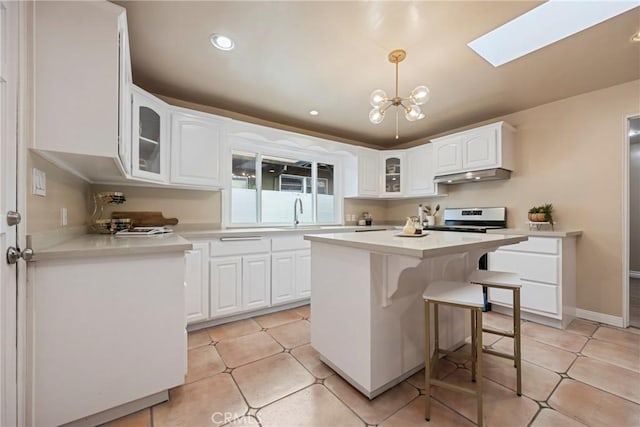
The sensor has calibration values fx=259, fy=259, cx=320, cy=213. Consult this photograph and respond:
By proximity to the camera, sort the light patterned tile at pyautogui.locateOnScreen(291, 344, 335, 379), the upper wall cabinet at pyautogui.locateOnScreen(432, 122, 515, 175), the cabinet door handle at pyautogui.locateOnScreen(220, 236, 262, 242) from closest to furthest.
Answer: the light patterned tile at pyautogui.locateOnScreen(291, 344, 335, 379), the cabinet door handle at pyautogui.locateOnScreen(220, 236, 262, 242), the upper wall cabinet at pyautogui.locateOnScreen(432, 122, 515, 175)

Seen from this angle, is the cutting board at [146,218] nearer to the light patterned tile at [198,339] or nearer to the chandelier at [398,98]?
the light patterned tile at [198,339]

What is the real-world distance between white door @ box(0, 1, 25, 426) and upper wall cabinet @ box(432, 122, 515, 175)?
152 inches

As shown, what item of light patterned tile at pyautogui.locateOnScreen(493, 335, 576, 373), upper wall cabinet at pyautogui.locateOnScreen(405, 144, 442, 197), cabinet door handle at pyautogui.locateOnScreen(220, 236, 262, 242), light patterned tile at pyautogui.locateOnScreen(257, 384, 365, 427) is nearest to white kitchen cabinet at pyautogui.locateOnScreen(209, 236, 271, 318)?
cabinet door handle at pyautogui.locateOnScreen(220, 236, 262, 242)

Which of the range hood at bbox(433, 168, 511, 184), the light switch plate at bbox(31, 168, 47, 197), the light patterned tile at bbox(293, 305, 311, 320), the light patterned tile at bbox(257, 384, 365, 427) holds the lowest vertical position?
the light patterned tile at bbox(293, 305, 311, 320)

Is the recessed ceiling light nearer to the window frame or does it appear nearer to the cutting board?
the window frame

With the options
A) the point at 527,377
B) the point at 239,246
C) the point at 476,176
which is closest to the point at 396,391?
the point at 527,377

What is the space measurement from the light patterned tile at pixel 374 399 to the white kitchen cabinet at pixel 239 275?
52.3 inches

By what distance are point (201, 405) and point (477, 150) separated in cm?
367

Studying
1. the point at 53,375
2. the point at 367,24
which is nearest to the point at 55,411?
the point at 53,375

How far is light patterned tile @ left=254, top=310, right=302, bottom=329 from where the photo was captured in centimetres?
264

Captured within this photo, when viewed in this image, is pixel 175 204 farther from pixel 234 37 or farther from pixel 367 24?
pixel 367 24

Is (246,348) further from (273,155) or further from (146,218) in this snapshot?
(273,155)

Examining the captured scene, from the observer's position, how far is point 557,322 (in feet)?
8.26

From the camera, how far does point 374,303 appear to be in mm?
1483
